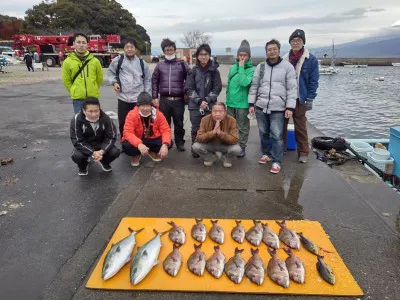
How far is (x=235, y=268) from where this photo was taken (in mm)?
2840

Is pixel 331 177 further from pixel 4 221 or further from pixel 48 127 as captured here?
pixel 48 127

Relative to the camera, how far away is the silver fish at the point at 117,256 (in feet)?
9.15

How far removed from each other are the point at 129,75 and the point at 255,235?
12.7ft

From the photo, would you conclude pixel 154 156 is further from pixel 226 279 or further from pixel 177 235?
pixel 226 279

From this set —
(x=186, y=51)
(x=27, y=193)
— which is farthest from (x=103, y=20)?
(x=27, y=193)

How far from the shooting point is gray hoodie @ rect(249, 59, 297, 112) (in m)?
5.04

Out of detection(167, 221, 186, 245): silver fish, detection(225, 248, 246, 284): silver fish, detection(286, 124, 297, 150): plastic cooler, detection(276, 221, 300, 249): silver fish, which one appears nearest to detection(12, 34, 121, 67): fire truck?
detection(286, 124, 297, 150): plastic cooler

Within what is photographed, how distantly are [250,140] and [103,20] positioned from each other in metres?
73.6

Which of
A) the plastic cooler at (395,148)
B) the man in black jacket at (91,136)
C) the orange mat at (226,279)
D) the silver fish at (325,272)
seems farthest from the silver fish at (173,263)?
the plastic cooler at (395,148)

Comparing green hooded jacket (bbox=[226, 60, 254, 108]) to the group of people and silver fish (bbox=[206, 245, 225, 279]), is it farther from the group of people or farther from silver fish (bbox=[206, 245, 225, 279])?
silver fish (bbox=[206, 245, 225, 279])

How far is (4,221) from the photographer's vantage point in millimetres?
3842

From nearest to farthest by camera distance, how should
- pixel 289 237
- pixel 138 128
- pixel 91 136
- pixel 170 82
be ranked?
1. pixel 289 237
2. pixel 91 136
3. pixel 138 128
4. pixel 170 82

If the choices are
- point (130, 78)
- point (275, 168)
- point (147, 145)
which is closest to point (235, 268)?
point (275, 168)

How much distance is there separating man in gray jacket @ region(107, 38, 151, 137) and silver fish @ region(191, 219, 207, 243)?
3277 mm
